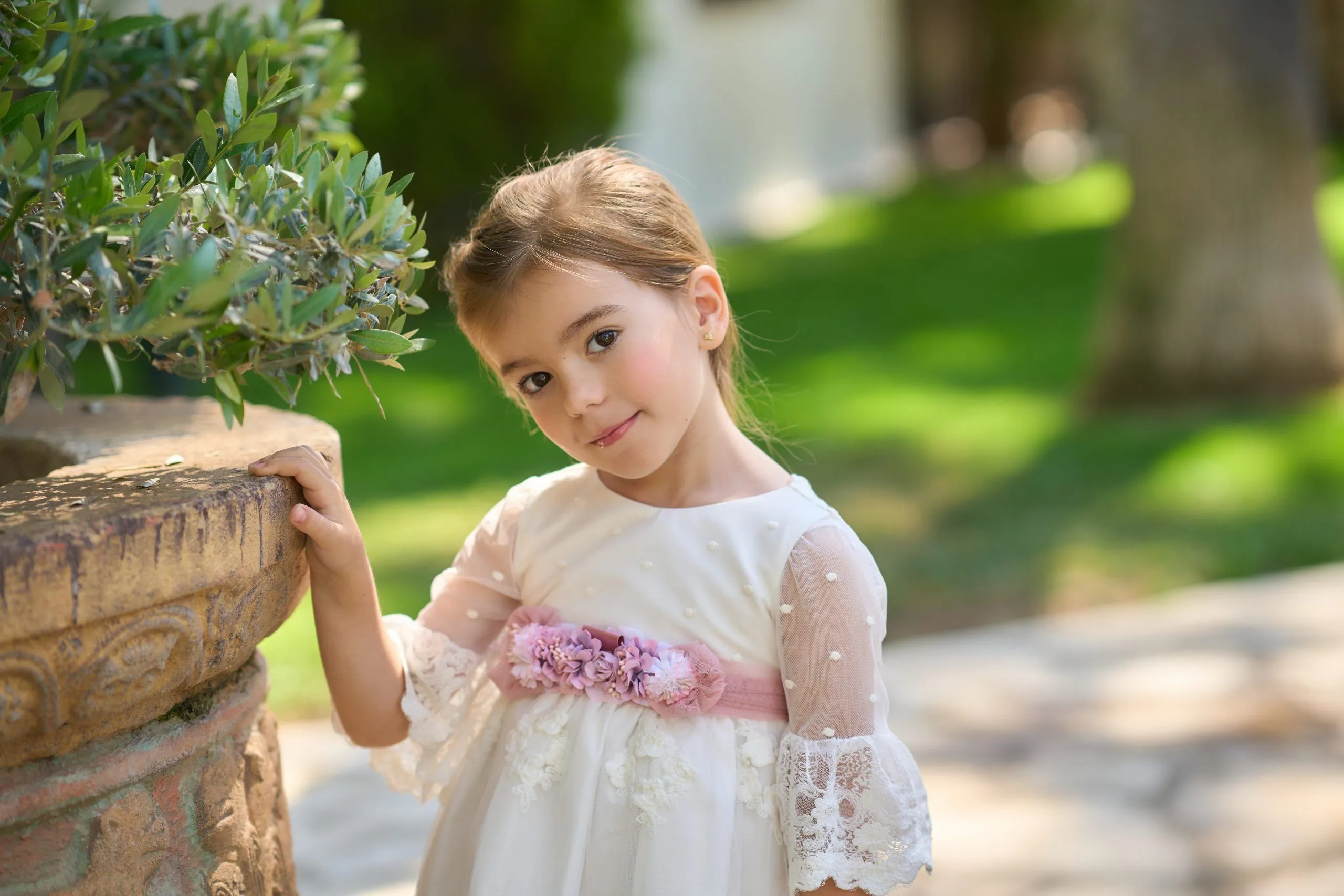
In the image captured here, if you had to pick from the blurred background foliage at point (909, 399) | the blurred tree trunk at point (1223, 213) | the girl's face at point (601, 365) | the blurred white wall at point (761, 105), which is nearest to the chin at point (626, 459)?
the girl's face at point (601, 365)

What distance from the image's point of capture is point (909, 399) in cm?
589

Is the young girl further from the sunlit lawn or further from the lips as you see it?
the sunlit lawn

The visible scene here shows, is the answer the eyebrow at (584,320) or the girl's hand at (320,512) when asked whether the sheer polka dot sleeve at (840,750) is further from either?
the girl's hand at (320,512)

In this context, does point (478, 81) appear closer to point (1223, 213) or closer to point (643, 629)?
point (1223, 213)

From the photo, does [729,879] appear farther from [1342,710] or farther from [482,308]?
[1342,710]

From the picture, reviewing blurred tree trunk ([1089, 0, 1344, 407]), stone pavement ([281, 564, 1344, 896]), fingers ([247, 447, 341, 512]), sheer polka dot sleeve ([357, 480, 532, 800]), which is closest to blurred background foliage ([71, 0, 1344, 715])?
blurred tree trunk ([1089, 0, 1344, 407])

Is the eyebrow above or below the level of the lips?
above

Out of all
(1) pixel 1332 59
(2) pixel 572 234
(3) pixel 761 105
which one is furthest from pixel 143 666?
(1) pixel 1332 59

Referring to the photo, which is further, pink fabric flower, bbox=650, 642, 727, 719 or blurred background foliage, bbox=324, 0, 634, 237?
blurred background foliage, bbox=324, 0, 634, 237

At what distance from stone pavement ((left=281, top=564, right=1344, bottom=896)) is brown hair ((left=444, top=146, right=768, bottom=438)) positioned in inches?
52.4

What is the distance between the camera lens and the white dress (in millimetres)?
1573

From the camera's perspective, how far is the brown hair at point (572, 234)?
1626 mm

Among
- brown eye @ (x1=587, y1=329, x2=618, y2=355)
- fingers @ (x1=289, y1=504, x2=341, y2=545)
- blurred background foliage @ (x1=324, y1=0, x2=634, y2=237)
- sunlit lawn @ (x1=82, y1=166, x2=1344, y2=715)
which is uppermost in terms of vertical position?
blurred background foliage @ (x1=324, y1=0, x2=634, y2=237)

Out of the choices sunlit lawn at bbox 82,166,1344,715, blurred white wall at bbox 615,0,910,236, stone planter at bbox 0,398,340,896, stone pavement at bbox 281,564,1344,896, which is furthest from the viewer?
blurred white wall at bbox 615,0,910,236
